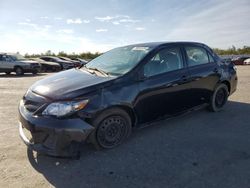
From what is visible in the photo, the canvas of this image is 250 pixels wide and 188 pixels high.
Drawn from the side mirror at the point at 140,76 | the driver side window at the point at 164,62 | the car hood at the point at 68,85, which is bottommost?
the car hood at the point at 68,85

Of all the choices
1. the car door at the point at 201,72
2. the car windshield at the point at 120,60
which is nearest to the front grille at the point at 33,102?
the car windshield at the point at 120,60

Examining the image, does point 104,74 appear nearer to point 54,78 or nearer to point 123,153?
point 54,78

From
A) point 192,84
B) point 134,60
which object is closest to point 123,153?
point 134,60

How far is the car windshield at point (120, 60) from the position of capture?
4.40m

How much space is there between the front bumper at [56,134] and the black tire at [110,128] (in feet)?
0.65

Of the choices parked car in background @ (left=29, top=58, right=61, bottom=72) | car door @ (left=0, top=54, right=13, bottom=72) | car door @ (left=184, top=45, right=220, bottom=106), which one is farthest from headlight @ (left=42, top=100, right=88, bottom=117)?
parked car in background @ (left=29, top=58, right=61, bottom=72)

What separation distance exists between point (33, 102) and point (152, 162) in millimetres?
1884

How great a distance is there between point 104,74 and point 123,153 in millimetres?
1316

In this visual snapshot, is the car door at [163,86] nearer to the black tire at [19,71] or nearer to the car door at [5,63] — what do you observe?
the black tire at [19,71]

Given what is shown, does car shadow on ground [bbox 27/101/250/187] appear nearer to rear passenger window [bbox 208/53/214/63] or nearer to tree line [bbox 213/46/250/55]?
rear passenger window [bbox 208/53/214/63]

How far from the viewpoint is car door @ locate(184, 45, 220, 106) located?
17.2 feet

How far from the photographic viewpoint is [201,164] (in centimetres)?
354

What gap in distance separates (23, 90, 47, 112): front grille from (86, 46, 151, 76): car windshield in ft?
4.06

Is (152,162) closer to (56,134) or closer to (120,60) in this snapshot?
(56,134)
